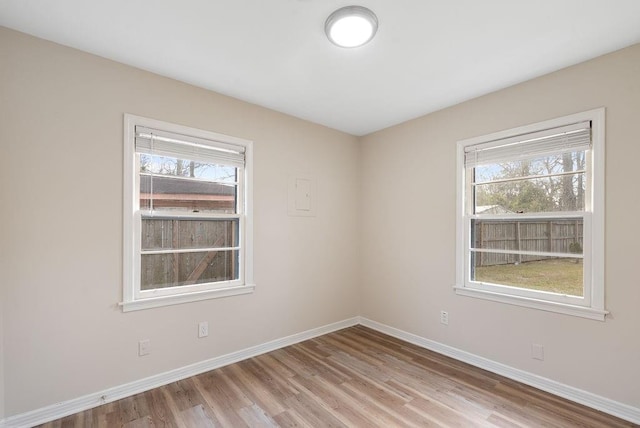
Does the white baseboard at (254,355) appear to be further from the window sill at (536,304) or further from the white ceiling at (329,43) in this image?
the white ceiling at (329,43)

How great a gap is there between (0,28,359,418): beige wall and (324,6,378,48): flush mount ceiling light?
139 cm

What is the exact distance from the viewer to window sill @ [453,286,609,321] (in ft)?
7.30

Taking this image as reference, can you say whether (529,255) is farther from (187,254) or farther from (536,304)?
(187,254)

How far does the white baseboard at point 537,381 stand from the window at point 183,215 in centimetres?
195

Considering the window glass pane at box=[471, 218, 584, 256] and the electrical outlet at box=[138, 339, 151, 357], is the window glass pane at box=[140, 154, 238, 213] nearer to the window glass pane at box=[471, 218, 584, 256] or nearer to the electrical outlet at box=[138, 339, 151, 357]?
the electrical outlet at box=[138, 339, 151, 357]

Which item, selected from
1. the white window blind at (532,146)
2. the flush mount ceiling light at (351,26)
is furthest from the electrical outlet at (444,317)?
the flush mount ceiling light at (351,26)

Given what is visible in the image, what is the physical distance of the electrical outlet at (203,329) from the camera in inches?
107

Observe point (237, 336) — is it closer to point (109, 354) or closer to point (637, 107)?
point (109, 354)

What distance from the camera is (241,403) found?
2.27m

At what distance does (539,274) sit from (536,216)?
0.49 m

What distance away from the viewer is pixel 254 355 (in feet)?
10.00

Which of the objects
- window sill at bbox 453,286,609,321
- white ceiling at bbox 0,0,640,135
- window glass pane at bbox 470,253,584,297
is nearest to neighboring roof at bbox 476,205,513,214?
window glass pane at bbox 470,253,584,297

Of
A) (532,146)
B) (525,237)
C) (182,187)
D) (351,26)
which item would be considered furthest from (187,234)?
(532,146)

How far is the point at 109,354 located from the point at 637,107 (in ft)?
13.4
